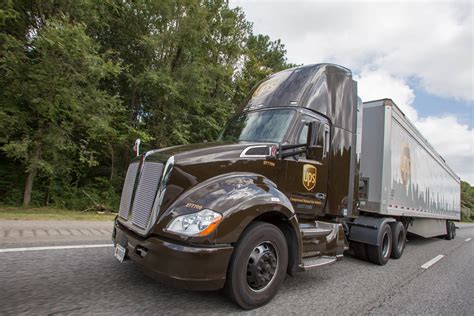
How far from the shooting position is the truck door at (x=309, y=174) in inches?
169

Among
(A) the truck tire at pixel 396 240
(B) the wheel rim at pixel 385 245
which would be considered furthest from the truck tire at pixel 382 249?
(A) the truck tire at pixel 396 240

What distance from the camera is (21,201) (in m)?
12.0

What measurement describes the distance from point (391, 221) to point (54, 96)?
10.9m

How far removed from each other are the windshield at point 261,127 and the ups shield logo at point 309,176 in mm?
598

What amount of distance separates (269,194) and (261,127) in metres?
1.32

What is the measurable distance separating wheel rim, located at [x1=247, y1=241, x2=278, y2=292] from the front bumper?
1.24 feet

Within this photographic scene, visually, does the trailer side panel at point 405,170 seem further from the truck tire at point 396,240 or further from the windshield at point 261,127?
→ the windshield at point 261,127

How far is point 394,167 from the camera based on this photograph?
281 inches

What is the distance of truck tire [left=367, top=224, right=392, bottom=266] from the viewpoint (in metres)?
6.24

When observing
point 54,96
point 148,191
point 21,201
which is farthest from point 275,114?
point 21,201

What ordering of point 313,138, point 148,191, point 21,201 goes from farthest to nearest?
point 21,201
point 313,138
point 148,191

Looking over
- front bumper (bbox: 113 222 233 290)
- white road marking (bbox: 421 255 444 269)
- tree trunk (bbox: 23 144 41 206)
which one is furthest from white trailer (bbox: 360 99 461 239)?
tree trunk (bbox: 23 144 41 206)

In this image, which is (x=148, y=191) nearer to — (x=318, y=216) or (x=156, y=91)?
(x=318, y=216)

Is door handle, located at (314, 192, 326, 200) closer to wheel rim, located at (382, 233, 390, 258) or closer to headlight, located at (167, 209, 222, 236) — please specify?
headlight, located at (167, 209, 222, 236)
